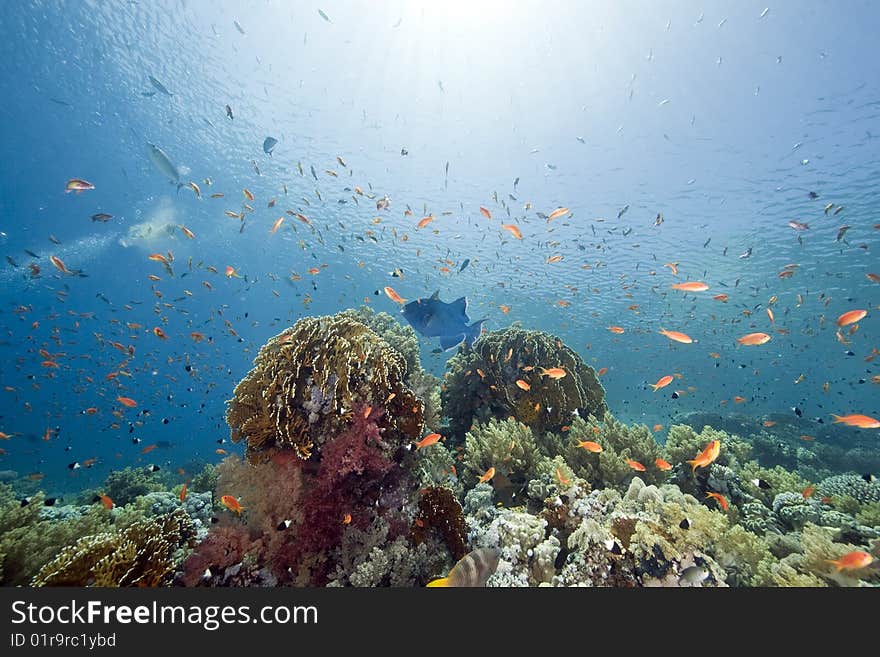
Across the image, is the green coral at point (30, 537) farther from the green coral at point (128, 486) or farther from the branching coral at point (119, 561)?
the green coral at point (128, 486)

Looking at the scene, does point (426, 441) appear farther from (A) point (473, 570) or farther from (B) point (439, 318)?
(B) point (439, 318)

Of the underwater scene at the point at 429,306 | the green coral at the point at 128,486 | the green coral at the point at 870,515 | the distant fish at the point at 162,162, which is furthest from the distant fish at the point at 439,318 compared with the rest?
the green coral at the point at 128,486

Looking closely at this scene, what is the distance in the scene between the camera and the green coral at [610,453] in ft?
20.3

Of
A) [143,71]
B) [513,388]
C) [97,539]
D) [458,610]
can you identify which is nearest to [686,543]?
[458,610]

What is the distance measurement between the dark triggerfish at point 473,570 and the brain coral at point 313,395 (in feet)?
4.97

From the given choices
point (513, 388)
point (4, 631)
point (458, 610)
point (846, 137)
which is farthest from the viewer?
point (846, 137)

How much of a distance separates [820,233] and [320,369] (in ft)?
114

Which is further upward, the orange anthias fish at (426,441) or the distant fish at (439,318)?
the distant fish at (439,318)

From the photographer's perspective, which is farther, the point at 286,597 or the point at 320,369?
the point at 320,369

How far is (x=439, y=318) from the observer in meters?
→ 6.29

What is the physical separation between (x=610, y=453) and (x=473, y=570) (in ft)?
13.2

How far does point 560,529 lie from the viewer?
4367mm

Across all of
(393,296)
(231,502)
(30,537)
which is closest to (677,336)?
(393,296)

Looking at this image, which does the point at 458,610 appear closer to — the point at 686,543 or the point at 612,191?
the point at 686,543
